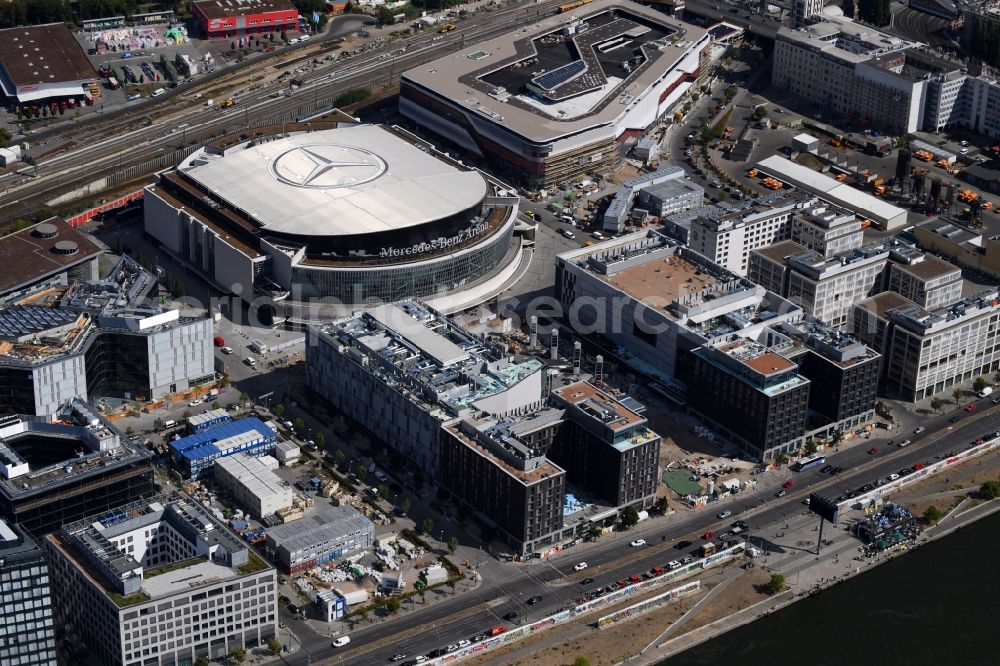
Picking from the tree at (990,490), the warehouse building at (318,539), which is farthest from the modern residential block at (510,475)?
the tree at (990,490)

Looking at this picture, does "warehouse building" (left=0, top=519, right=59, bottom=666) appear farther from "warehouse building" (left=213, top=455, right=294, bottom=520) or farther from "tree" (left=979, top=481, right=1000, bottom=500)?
"tree" (left=979, top=481, right=1000, bottom=500)

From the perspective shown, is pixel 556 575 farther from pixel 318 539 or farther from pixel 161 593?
pixel 161 593

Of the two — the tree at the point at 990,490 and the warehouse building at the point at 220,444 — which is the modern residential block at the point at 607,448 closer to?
the warehouse building at the point at 220,444

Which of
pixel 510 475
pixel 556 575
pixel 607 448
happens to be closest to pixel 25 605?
pixel 510 475

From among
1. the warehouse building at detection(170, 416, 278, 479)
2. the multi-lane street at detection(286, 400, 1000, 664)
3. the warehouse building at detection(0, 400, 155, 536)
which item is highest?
the warehouse building at detection(0, 400, 155, 536)

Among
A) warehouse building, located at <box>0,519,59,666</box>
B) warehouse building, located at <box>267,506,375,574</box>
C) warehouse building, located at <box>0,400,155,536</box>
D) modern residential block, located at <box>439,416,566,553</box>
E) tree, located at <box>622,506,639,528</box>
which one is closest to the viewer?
warehouse building, located at <box>0,519,59,666</box>

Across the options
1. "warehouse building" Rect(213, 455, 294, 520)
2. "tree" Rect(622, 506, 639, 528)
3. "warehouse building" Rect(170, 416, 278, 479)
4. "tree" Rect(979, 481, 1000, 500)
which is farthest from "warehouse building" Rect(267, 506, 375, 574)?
"tree" Rect(979, 481, 1000, 500)
